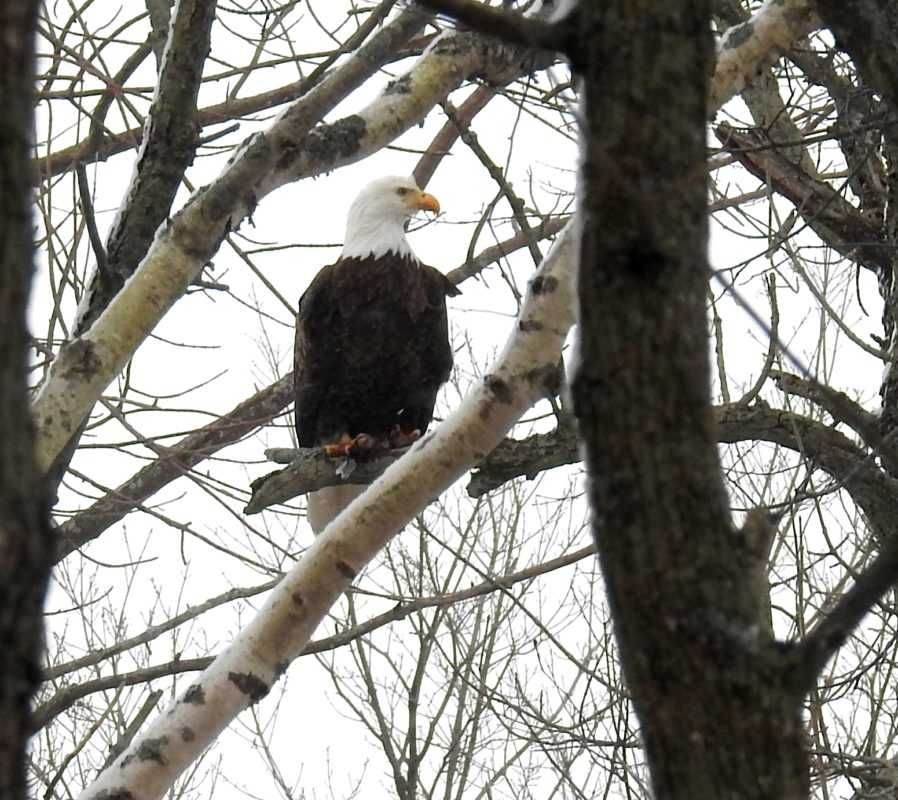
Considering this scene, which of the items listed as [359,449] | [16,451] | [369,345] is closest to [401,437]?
[369,345]

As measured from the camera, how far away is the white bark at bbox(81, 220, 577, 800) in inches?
89.8

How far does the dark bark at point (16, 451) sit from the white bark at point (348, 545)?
1677 mm

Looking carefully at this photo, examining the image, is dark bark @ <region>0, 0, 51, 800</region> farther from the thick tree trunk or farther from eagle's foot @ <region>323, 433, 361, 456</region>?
eagle's foot @ <region>323, 433, 361, 456</region>

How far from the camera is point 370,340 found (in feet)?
18.1

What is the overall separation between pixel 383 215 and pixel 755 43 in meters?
3.25

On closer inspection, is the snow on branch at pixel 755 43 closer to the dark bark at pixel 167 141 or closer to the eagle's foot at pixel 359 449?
the dark bark at pixel 167 141

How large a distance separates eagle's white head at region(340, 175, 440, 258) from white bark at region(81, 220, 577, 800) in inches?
127

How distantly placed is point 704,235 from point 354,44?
8.08 feet

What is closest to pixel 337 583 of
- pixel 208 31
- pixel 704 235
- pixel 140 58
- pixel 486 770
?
pixel 208 31

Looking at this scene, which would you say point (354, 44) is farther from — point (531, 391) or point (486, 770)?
point (486, 770)

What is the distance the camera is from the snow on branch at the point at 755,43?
8.87 ft

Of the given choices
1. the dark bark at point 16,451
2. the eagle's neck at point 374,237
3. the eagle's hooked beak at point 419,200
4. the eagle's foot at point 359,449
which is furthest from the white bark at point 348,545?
the eagle's hooked beak at point 419,200

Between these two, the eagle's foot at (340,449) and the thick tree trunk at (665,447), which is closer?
the thick tree trunk at (665,447)

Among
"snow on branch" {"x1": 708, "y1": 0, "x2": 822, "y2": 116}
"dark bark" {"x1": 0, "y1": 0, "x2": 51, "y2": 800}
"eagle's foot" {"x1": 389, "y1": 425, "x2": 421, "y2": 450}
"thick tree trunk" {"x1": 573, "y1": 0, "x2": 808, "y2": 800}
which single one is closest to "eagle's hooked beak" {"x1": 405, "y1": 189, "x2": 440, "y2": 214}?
"eagle's foot" {"x1": 389, "y1": 425, "x2": 421, "y2": 450}
